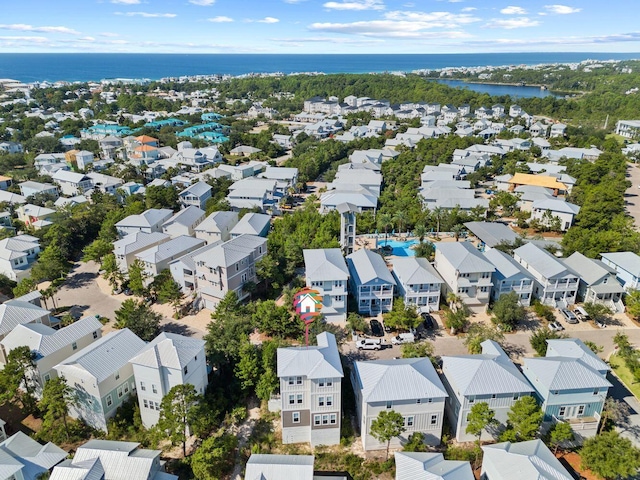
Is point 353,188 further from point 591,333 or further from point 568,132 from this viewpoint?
point 568,132

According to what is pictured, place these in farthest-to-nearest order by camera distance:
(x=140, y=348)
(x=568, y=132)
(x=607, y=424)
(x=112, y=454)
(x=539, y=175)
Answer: (x=568, y=132) < (x=539, y=175) < (x=140, y=348) < (x=607, y=424) < (x=112, y=454)

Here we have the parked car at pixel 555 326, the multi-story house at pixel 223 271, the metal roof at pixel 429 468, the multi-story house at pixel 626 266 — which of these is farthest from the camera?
the multi-story house at pixel 626 266

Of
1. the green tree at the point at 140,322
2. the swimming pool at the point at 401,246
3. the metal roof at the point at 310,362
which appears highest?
the metal roof at the point at 310,362

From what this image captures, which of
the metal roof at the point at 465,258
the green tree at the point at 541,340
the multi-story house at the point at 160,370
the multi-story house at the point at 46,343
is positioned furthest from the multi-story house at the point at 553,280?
the multi-story house at the point at 46,343

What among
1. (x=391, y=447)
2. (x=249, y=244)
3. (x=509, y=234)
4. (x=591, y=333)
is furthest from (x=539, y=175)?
(x=391, y=447)

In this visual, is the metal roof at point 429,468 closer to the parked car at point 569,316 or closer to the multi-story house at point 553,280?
the parked car at point 569,316

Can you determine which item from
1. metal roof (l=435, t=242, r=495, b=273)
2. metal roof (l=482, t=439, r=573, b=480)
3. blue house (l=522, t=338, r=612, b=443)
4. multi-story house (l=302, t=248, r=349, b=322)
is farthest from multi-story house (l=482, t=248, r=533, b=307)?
metal roof (l=482, t=439, r=573, b=480)

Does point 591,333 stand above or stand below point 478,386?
below

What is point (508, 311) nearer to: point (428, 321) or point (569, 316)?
point (428, 321)

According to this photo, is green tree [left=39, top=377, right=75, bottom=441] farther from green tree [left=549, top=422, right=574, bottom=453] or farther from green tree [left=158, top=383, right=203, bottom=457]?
green tree [left=549, top=422, right=574, bottom=453]
